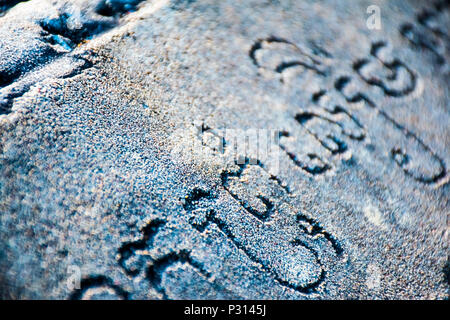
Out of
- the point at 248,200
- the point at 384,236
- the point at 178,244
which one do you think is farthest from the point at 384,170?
the point at 178,244

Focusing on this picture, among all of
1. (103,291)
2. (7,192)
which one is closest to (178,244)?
(103,291)

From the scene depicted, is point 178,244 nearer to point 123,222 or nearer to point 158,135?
point 123,222
